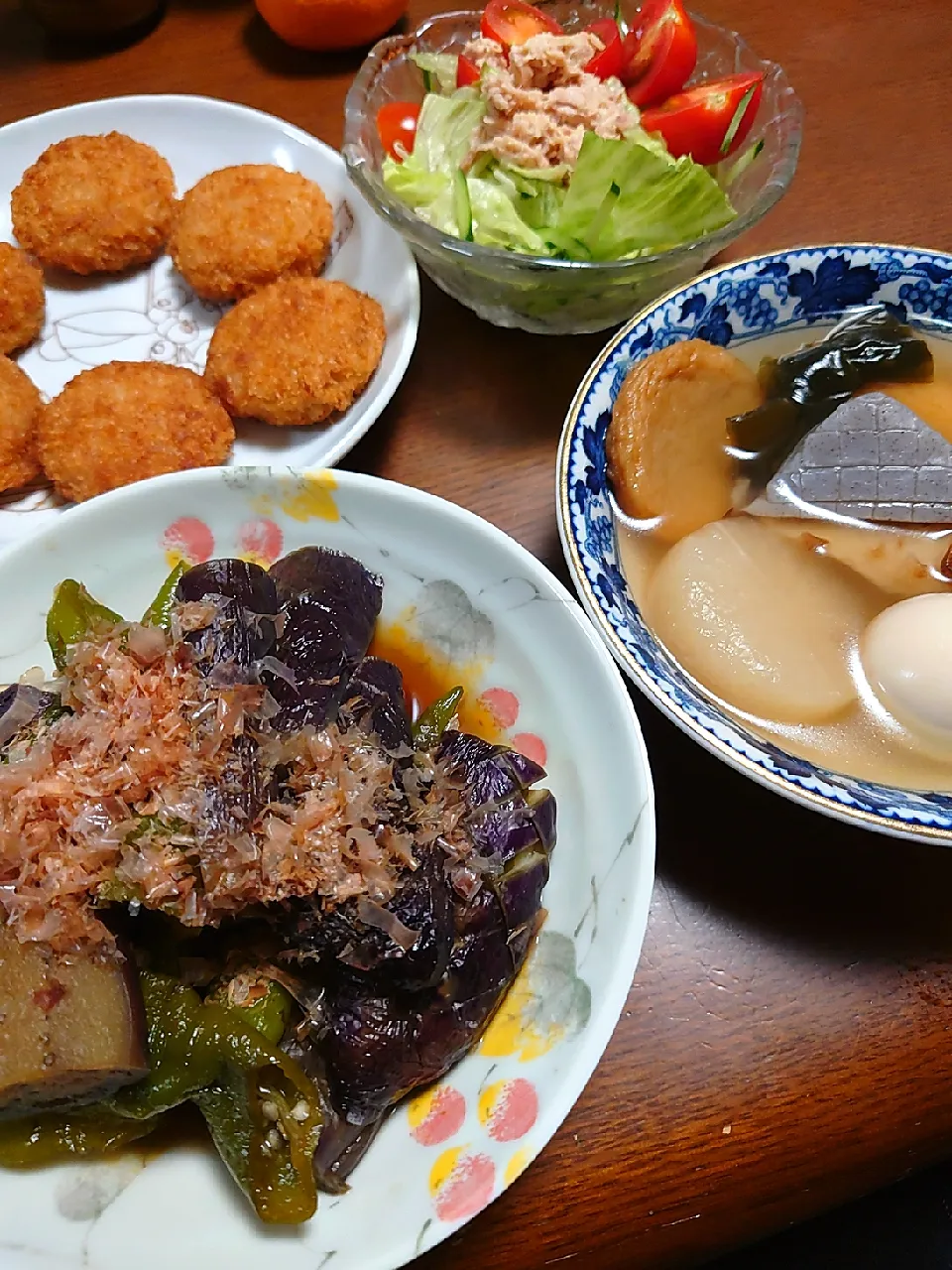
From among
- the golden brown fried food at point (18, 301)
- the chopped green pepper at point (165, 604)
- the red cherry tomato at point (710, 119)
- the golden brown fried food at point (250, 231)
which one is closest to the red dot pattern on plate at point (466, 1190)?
the chopped green pepper at point (165, 604)

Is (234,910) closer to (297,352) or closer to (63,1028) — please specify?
(63,1028)

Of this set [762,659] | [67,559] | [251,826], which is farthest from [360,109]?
[251,826]

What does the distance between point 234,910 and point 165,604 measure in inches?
18.9

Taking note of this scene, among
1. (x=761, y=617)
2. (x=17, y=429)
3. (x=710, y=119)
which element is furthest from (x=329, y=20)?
(x=761, y=617)

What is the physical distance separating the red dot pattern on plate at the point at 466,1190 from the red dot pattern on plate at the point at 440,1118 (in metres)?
0.04

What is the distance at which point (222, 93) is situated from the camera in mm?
2139

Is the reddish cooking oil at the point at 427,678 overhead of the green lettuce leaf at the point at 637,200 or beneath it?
beneath

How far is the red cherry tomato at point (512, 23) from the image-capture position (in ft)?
5.90

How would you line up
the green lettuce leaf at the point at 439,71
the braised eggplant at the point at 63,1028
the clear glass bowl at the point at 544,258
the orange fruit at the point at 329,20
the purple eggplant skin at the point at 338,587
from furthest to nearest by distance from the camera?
the orange fruit at the point at 329,20 → the green lettuce leaf at the point at 439,71 → the clear glass bowl at the point at 544,258 → the purple eggplant skin at the point at 338,587 → the braised eggplant at the point at 63,1028

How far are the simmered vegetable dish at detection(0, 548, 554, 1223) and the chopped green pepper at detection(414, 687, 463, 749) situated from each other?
0.13m

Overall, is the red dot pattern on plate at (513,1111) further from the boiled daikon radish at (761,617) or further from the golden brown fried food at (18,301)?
the golden brown fried food at (18,301)

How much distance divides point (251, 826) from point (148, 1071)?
0.27 m

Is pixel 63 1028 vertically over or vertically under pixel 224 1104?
over

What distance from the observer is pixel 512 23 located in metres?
1.82
